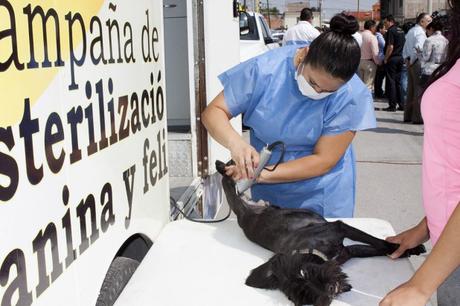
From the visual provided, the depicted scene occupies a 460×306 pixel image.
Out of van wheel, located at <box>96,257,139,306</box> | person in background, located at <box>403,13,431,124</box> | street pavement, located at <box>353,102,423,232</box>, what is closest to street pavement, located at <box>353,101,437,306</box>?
street pavement, located at <box>353,102,423,232</box>

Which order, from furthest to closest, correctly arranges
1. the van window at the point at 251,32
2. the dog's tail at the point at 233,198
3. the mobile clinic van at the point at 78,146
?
the van window at the point at 251,32 < the dog's tail at the point at 233,198 < the mobile clinic van at the point at 78,146

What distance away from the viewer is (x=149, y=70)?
6.70 feet

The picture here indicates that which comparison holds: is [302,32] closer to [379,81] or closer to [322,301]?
[379,81]

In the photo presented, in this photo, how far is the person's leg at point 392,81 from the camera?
10723 mm

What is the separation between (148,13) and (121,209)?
739 millimetres

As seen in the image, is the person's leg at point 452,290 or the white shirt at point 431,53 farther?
the white shirt at point 431,53

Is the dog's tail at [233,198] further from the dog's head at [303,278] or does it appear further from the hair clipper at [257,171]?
the dog's head at [303,278]

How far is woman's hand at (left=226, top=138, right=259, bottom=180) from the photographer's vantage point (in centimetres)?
215

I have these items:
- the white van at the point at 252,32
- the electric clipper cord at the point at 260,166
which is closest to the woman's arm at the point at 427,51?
the white van at the point at 252,32

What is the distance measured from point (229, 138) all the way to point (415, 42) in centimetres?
750

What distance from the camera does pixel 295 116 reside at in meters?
2.32

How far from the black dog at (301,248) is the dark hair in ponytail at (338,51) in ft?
1.86

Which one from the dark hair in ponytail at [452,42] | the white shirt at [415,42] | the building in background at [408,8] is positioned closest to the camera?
the dark hair in ponytail at [452,42]

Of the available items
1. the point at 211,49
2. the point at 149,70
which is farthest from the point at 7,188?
the point at 211,49
